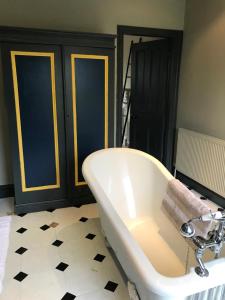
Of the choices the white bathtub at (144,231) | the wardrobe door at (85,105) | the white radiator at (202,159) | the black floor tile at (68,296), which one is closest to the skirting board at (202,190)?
the white radiator at (202,159)

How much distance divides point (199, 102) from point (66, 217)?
6.90ft

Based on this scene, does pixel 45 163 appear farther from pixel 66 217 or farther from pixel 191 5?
pixel 191 5

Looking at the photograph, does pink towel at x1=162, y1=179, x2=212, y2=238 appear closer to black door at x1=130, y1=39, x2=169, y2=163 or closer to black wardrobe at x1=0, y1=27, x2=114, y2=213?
black wardrobe at x1=0, y1=27, x2=114, y2=213

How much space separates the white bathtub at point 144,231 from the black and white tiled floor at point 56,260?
22cm

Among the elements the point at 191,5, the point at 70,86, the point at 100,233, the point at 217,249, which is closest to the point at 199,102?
the point at 191,5

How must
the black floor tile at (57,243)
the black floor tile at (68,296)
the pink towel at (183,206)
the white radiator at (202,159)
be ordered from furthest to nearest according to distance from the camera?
the white radiator at (202,159) → the black floor tile at (57,243) → the black floor tile at (68,296) → the pink towel at (183,206)

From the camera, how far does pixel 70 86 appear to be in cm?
264

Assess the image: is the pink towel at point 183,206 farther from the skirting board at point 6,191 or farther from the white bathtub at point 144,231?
the skirting board at point 6,191

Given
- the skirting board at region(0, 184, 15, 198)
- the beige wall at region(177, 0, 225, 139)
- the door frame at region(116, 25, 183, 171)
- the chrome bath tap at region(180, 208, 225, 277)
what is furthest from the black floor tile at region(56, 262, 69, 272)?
the beige wall at region(177, 0, 225, 139)

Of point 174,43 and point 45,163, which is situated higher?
point 174,43

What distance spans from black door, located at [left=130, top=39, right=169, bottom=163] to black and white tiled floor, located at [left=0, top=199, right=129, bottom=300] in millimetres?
1657

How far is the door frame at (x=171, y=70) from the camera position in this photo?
10.5 ft

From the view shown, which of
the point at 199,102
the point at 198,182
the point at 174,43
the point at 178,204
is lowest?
the point at 198,182

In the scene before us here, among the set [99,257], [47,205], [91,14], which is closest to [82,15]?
[91,14]
